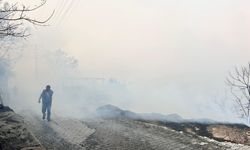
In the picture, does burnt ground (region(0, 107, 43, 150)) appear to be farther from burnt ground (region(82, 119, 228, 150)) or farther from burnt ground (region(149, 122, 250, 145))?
burnt ground (region(149, 122, 250, 145))

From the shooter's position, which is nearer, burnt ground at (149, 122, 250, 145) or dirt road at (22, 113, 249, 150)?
dirt road at (22, 113, 249, 150)

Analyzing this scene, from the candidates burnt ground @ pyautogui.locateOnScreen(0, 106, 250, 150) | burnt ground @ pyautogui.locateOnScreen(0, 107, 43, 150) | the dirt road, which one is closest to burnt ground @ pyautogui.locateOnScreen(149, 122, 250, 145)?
burnt ground @ pyautogui.locateOnScreen(0, 106, 250, 150)

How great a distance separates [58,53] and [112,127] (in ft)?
147

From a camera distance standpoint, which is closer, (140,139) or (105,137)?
(140,139)

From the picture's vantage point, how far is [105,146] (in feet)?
45.2

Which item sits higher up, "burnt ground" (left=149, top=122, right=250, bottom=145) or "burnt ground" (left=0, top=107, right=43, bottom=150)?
"burnt ground" (left=0, top=107, right=43, bottom=150)

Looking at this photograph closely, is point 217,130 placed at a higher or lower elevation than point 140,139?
higher

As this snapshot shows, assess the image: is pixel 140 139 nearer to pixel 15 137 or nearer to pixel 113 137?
pixel 113 137

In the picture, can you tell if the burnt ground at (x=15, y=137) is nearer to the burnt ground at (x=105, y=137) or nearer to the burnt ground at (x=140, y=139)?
the burnt ground at (x=105, y=137)

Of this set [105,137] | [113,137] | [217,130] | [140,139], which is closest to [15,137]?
[105,137]

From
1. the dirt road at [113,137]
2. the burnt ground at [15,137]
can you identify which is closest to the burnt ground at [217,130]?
the dirt road at [113,137]

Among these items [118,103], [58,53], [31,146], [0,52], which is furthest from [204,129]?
[58,53]

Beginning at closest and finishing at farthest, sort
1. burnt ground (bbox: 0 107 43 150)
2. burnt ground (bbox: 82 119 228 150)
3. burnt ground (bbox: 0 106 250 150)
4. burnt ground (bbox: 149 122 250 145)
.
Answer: burnt ground (bbox: 0 107 43 150) → burnt ground (bbox: 0 106 250 150) → burnt ground (bbox: 82 119 228 150) → burnt ground (bbox: 149 122 250 145)

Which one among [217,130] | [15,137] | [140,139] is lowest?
[140,139]
